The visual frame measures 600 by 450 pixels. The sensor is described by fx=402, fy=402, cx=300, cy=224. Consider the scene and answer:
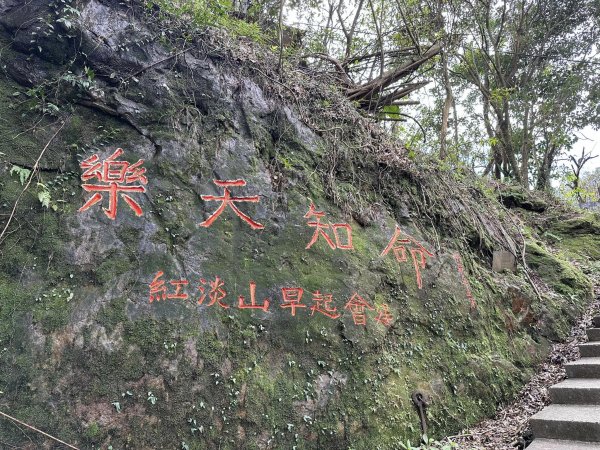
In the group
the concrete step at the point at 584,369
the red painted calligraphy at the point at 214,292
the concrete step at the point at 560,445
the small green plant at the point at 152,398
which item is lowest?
the concrete step at the point at 560,445

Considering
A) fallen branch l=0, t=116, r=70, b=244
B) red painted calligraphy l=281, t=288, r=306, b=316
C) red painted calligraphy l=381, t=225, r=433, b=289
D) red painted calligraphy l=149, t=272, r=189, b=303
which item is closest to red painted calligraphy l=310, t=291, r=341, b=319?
red painted calligraphy l=281, t=288, r=306, b=316

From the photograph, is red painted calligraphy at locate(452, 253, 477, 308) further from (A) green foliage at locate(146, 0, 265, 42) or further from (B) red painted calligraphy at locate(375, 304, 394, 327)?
(A) green foliage at locate(146, 0, 265, 42)

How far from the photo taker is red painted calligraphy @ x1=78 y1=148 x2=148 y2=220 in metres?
3.22

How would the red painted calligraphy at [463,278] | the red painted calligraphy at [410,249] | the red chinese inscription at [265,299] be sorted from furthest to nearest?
the red painted calligraphy at [463,278], the red painted calligraphy at [410,249], the red chinese inscription at [265,299]


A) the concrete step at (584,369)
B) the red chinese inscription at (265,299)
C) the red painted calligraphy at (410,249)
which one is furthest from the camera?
the red painted calligraphy at (410,249)

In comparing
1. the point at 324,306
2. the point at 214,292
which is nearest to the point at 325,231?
the point at 324,306

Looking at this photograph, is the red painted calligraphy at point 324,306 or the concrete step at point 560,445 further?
the red painted calligraphy at point 324,306

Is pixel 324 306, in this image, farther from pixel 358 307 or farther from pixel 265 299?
pixel 265 299

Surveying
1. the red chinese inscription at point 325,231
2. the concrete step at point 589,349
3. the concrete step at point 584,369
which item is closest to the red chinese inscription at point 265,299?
the red chinese inscription at point 325,231

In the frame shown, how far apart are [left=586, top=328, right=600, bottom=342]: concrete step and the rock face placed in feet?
2.88

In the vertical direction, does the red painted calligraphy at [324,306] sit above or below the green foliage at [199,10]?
below

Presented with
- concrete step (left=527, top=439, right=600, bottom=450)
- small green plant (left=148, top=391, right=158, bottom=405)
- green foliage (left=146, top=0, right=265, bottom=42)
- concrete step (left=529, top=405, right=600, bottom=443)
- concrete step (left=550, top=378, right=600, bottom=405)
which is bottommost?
concrete step (left=527, top=439, right=600, bottom=450)

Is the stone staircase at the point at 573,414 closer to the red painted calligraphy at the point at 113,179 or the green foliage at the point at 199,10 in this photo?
the red painted calligraphy at the point at 113,179

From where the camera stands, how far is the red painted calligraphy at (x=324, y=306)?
11.9 feet
